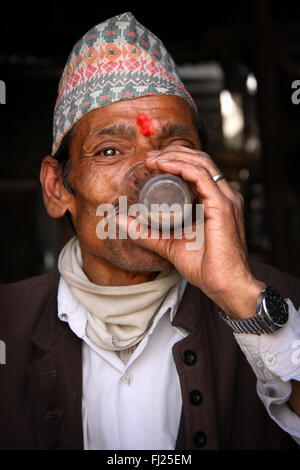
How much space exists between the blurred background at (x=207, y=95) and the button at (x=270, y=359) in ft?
6.80

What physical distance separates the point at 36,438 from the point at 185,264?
0.85m

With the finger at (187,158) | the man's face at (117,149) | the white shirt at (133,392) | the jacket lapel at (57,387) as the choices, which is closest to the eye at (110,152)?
the man's face at (117,149)

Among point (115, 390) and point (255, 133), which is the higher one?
point (255, 133)

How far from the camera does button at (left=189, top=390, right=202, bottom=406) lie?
5.16 feet

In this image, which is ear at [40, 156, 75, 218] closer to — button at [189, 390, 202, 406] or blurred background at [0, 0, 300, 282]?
button at [189, 390, 202, 406]

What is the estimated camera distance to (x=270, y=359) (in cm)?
134

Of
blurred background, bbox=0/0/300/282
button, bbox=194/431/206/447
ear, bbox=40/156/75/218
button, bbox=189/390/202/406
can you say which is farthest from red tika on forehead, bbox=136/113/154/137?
blurred background, bbox=0/0/300/282

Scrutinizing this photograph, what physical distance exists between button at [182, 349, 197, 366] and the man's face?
0.32 metres

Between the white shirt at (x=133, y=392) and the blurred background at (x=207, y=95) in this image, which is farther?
the blurred background at (x=207, y=95)

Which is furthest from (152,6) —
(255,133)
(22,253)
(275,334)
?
(22,253)

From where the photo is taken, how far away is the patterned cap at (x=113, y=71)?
5.78 ft

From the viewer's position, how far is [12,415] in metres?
1.67

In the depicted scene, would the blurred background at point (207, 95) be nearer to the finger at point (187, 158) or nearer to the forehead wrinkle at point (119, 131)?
the forehead wrinkle at point (119, 131)

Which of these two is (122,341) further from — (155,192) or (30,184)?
(30,184)
